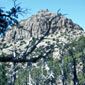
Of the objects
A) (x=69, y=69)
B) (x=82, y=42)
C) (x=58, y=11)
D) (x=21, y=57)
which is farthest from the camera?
(x=69, y=69)

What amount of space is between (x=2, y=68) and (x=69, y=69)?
20185 millimetres

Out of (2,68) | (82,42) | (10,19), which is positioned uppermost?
(82,42)

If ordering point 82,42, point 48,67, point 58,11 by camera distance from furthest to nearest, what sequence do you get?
point 48,67 → point 82,42 → point 58,11

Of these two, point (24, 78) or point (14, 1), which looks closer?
point (14, 1)

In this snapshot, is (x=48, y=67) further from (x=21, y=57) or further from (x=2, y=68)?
(x=21, y=57)

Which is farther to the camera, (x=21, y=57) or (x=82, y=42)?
(x=82, y=42)

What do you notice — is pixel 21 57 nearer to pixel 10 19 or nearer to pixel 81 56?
pixel 10 19

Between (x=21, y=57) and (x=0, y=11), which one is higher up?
(x=0, y=11)

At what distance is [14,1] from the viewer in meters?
12.1

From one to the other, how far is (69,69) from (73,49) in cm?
1188

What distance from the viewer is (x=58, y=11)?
11.4 meters

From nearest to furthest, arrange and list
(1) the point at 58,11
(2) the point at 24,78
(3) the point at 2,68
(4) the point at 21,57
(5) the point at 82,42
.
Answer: (4) the point at 21,57, (1) the point at 58,11, (3) the point at 2,68, (5) the point at 82,42, (2) the point at 24,78

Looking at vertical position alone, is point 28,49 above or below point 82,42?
below

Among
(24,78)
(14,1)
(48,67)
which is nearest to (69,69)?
(48,67)
